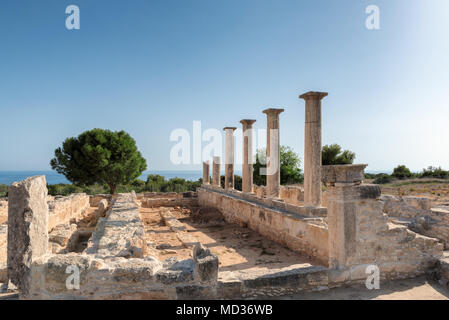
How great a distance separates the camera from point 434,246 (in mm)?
5242

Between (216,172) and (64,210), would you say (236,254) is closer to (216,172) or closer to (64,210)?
(64,210)

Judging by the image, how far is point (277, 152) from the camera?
12.2 meters

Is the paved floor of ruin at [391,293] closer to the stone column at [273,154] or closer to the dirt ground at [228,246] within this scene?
the dirt ground at [228,246]

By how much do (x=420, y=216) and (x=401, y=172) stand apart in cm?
3714

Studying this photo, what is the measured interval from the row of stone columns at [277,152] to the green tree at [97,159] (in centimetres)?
1169

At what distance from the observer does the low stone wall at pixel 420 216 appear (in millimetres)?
8406

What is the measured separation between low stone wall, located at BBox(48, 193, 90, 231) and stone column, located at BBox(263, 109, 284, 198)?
8.02 metres

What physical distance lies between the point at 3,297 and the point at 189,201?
51.5 ft

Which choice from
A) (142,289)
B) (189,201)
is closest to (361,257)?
(142,289)

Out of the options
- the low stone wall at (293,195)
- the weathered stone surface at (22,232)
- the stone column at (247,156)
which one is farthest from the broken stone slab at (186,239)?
the low stone wall at (293,195)

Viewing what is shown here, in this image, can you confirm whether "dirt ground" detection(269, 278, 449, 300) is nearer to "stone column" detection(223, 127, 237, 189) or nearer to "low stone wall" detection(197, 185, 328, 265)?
"low stone wall" detection(197, 185, 328, 265)

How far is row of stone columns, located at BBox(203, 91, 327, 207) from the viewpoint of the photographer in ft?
31.2

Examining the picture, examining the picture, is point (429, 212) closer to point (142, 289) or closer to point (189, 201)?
point (142, 289)

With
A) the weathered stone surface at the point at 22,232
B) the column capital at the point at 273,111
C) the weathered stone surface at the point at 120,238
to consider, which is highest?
the column capital at the point at 273,111
